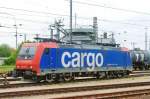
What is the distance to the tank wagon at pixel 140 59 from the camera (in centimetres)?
5209

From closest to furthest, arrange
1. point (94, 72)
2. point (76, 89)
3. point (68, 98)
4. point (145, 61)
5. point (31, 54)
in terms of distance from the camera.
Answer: point (68, 98) < point (76, 89) < point (31, 54) < point (94, 72) < point (145, 61)

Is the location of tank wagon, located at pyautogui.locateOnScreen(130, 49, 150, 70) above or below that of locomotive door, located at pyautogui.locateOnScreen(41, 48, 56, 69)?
below

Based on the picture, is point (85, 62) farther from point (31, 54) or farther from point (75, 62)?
point (31, 54)

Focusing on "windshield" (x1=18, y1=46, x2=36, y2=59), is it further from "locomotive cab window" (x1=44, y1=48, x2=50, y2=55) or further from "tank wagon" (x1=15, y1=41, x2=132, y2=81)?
"locomotive cab window" (x1=44, y1=48, x2=50, y2=55)

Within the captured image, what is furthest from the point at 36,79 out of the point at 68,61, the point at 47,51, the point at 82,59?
the point at 82,59

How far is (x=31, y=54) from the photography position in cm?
2759

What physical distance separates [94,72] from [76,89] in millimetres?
10358

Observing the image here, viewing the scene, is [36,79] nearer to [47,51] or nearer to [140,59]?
[47,51]

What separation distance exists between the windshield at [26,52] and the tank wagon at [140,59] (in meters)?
25.2

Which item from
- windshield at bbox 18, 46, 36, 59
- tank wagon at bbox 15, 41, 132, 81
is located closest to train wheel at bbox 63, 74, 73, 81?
tank wagon at bbox 15, 41, 132, 81

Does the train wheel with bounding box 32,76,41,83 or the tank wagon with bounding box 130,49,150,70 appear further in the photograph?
the tank wagon with bounding box 130,49,150,70

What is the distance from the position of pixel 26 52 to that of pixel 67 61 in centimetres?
320

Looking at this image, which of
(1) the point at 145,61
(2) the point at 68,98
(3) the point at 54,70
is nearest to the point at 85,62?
(3) the point at 54,70

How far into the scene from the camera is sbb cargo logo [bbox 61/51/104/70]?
97.0 ft
